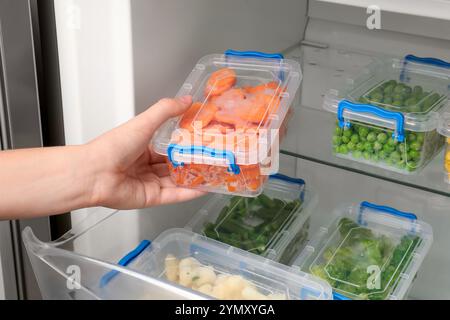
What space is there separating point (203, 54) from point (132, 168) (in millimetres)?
230

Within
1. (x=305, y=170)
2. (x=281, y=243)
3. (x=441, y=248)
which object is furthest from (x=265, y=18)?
(x=441, y=248)

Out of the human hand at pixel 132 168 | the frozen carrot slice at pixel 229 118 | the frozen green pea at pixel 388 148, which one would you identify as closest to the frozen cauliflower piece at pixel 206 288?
the human hand at pixel 132 168

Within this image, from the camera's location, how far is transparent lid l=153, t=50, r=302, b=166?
0.82 m

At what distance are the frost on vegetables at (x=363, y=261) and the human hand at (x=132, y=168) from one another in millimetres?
239

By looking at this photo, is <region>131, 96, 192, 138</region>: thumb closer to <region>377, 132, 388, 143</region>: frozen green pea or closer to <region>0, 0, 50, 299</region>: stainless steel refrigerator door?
<region>0, 0, 50, 299</region>: stainless steel refrigerator door

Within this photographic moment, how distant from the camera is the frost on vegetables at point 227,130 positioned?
2.72ft

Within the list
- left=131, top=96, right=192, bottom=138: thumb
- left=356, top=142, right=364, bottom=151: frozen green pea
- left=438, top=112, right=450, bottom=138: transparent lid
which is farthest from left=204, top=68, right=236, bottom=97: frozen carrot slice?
left=438, top=112, right=450, bottom=138: transparent lid

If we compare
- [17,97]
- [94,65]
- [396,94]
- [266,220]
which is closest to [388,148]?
[396,94]

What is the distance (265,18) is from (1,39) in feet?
1.61

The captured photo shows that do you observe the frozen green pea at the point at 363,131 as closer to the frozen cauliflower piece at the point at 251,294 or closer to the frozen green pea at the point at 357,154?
the frozen green pea at the point at 357,154

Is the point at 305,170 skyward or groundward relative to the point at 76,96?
groundward

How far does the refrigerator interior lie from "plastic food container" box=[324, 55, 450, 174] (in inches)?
3.4
